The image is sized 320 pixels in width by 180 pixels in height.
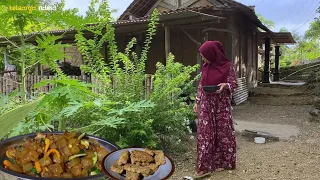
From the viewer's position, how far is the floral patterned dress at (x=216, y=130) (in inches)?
138

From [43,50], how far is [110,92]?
1.83 metres

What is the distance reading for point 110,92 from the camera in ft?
12.5

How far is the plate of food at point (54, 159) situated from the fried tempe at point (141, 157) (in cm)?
11

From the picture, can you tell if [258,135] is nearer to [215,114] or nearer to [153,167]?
[215,114]

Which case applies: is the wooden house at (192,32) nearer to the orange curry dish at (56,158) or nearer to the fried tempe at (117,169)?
the orange curry dish at (56,158)

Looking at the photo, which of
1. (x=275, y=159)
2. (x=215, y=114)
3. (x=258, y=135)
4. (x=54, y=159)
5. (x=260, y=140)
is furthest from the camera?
(x=258, y=135)

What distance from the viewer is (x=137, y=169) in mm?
944

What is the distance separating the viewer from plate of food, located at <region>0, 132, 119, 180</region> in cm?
100

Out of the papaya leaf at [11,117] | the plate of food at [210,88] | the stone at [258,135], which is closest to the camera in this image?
the papaya leaf at [11,117]

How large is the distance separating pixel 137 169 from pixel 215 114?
271 cm

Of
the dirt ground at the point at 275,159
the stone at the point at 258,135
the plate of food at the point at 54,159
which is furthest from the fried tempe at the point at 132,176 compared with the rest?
the stone at the point at 258,135

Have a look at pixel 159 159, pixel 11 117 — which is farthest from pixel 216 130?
pixel 11 117

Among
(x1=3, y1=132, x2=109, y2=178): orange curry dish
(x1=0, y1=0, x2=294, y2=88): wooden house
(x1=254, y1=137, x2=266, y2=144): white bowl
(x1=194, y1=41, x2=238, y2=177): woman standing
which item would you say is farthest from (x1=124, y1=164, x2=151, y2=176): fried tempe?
(x1=0, y1=0, x2=294, y2=88): wooden house

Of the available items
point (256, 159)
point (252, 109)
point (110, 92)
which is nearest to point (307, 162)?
point (256, 159)
